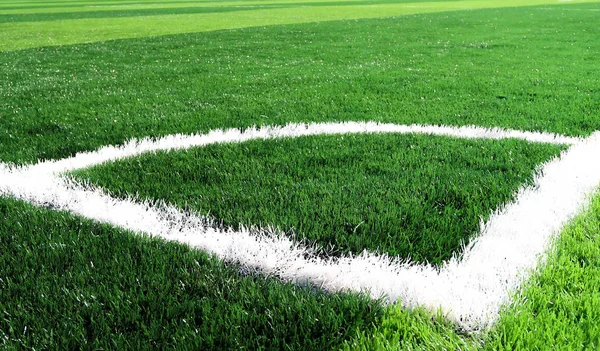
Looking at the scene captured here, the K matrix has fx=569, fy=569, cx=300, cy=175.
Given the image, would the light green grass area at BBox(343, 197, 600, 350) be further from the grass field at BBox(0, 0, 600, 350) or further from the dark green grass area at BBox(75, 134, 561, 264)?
the dark green grass area at BBox(75, 134, 561, 264)

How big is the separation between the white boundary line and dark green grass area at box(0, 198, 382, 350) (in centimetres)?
11

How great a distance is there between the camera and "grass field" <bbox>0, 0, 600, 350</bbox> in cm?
165

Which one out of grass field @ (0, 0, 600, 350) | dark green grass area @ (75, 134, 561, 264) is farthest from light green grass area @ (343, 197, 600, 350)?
dark green grass area @ (75, 134, 561, 264)

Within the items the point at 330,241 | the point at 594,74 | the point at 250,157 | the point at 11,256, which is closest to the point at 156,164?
the point at 250,157

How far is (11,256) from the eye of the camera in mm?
2090

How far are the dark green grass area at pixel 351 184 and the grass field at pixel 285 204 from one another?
0.04 feet

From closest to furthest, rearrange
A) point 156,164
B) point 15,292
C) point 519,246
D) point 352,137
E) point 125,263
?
point 15,292
point 125,263
point 519,246
point 156,164
point 352,137

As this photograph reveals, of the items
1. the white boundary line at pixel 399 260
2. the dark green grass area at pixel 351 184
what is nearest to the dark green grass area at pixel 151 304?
the white boundary line at pixel 399 260

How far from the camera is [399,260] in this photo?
204cm

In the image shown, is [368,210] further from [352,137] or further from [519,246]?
[352,137]

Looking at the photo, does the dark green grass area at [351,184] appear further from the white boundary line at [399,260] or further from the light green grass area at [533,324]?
the light green grass area at [533,324]

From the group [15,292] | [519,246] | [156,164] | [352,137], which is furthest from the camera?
[352,137]

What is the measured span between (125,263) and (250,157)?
4.53ft

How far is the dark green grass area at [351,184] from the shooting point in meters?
2.26
